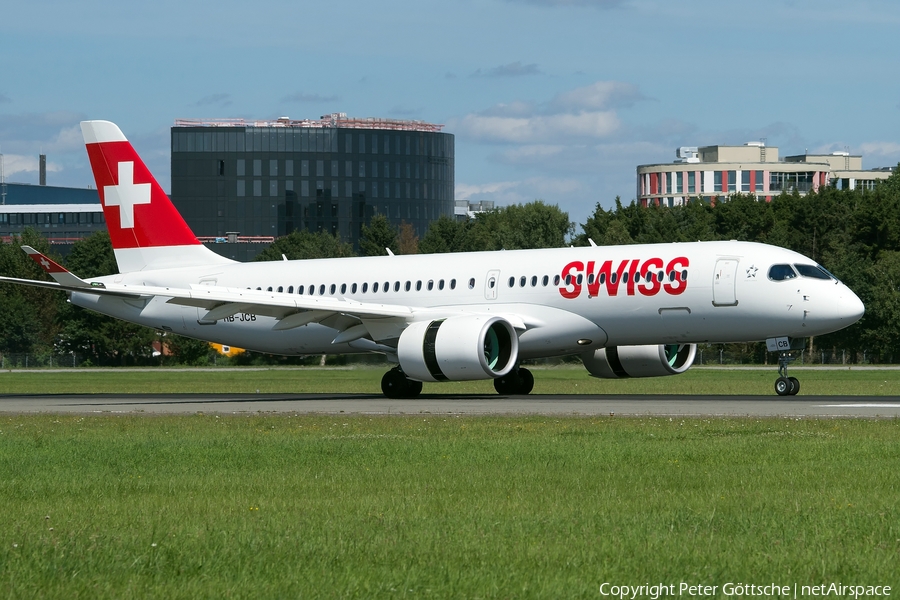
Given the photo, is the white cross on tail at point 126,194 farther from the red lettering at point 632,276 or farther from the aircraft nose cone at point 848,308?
the aircraft nose cone at point 848,308

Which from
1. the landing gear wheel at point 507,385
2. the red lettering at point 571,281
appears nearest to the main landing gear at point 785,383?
the red lettering at point 571,281

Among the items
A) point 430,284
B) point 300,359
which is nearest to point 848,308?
point 430,284

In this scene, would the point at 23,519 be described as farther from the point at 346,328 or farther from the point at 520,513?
the point at 346,328

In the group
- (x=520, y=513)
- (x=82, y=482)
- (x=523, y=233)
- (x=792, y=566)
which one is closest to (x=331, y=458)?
(x=82, y=482)

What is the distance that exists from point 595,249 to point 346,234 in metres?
140

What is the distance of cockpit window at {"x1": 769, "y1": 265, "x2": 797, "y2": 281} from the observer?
1228 inches

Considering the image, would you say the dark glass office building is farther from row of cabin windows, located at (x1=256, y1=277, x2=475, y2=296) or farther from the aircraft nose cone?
the aircraft nose cone

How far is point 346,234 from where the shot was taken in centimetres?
17262

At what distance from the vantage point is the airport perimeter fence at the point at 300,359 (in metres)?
79.6

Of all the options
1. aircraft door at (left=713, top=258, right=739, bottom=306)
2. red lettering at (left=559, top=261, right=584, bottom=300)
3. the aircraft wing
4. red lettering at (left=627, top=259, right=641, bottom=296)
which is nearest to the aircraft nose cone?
aircraft door at (left=713, top=258, right=739, bottom=306)

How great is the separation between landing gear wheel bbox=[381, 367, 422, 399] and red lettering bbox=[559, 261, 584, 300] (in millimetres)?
4497

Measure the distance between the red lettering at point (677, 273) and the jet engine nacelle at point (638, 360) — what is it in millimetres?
3386

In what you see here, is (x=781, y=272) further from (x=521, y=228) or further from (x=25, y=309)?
(x=521, y=228)

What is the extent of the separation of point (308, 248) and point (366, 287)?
287ft
